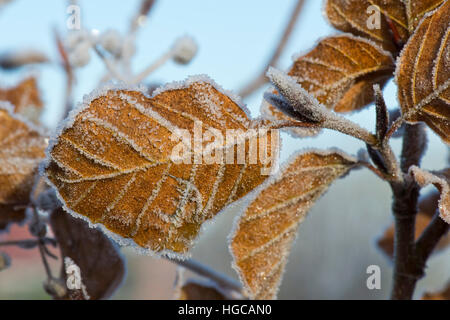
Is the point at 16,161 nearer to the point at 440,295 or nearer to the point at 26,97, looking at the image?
the point at 26,97

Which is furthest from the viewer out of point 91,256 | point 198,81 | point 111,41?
point 111,41

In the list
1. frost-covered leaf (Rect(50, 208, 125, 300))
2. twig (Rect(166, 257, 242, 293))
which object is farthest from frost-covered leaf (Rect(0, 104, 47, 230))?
twig (Rect(166, 257, 242, 293))

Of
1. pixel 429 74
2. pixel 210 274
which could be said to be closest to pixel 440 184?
pixel 429 74

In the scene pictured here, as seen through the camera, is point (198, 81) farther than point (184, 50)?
No

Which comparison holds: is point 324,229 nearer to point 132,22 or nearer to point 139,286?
point 139,286

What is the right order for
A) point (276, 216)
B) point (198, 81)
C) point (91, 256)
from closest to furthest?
point (198, 81)
point (276, 216)
point (91, 256)

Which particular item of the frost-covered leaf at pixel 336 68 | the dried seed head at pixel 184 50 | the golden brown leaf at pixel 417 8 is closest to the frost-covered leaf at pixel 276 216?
the frost-covered leaf at pixel 336 68

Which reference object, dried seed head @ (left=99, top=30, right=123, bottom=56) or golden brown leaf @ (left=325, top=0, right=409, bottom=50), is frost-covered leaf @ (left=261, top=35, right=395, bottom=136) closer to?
golden brown leaf @ (left=325, top=0, right=409, bottom=50)

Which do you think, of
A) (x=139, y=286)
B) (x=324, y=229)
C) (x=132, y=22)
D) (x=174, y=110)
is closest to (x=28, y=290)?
(x=139, y=286)
